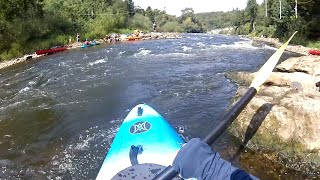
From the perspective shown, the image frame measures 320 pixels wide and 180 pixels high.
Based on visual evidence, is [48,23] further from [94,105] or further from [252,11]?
[252,11]

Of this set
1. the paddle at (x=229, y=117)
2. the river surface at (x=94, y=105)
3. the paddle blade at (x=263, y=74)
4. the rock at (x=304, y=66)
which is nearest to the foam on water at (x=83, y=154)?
the river surface at (x=94, y=105)

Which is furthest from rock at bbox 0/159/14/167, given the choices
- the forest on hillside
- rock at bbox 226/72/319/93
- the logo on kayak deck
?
the forest on hillside

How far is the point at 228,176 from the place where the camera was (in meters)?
1.90

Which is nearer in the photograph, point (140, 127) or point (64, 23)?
point (140, 127)

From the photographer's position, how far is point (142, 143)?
15.2 feet

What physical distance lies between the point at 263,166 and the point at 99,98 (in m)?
5.78

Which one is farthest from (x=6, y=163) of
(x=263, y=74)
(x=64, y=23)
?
Answer: (x=64, y=23)

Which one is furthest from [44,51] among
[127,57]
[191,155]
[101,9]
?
[101,9]

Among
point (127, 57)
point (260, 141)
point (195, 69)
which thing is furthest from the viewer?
point (127, 57)

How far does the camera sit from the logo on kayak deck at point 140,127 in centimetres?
492

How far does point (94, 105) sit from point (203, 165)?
7.30m

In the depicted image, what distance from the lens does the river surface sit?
5691 millimetres

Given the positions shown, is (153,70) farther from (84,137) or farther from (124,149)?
(124,149)

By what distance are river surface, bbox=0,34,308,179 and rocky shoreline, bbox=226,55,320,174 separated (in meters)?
0.23
